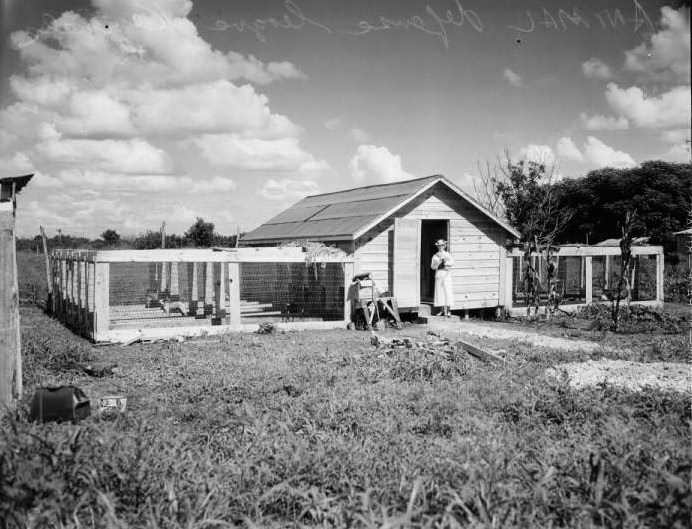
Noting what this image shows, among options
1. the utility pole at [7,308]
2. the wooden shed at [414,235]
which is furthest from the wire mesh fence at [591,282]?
the utility pole at [7,308]

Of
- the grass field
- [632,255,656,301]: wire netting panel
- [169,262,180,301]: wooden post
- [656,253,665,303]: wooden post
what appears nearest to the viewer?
the grass field

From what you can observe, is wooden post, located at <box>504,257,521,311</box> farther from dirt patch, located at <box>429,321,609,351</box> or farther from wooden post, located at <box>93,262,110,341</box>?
wooden post, located at <box>93,262,110,341</box>

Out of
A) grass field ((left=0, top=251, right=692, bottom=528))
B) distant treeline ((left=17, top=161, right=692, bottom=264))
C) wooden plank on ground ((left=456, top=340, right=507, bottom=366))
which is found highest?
distant treeline ((left=17, top=161, right=692, bottom=264))

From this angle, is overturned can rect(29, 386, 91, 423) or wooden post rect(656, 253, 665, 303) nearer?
overturned can rect(29, 386, 91, 423)

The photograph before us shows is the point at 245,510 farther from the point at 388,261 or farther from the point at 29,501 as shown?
the point at 388,261

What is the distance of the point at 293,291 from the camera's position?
16.7m

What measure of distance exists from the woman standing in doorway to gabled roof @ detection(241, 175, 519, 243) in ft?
5.65

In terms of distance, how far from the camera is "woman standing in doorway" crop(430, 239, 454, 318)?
16.4 m

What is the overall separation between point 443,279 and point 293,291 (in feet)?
14.0

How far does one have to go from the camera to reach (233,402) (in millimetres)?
7137

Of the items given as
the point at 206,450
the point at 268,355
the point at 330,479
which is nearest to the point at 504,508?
the point at 330,479

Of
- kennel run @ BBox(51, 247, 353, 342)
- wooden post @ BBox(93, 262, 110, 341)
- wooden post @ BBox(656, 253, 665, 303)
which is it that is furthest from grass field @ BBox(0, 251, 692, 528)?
wooden post @ BBox(656, 253, 665, 303)

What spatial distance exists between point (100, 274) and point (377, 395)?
23.0 feet

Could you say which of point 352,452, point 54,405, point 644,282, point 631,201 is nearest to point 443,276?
point 352,452
